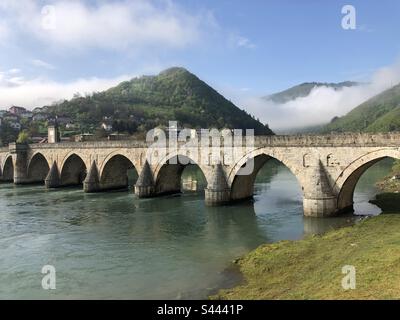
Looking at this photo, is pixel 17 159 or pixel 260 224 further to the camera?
pixel 17 159

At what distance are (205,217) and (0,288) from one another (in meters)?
15.3

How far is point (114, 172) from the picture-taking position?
152 ft

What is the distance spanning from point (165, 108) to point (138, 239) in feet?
459

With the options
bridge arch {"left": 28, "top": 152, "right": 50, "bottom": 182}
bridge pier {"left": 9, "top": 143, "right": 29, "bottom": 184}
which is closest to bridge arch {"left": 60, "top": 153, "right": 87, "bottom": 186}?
bridge arch {"left": 28, "top": 152, "right": 50, "bottom": 182}

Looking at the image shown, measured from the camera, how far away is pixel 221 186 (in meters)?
32.6

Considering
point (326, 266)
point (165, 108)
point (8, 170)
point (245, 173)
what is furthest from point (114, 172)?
point (165, 108)

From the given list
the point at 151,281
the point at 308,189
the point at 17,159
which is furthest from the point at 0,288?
the point at 17,159

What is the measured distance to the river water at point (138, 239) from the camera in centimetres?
1575

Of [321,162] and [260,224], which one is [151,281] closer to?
[260,224]

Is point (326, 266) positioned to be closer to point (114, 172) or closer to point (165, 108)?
point (114, 172)

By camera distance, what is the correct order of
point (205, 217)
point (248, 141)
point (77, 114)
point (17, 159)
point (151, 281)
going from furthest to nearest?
point (77, 114), point (17, 159), point (248, 141), point (205, 217), point (151, 281)
